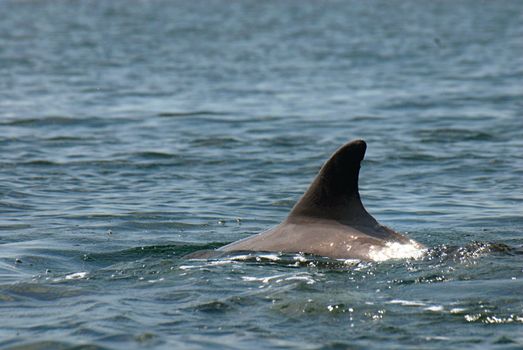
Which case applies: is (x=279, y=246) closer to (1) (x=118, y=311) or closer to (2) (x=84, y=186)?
(1) (x=118, y=311)

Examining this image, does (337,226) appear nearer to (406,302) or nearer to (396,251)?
(396,251)

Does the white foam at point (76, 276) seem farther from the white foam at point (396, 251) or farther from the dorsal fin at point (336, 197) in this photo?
the white foam at point (396, 251)

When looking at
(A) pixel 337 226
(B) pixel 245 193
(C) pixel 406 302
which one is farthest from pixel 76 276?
(B) pixel 245 193

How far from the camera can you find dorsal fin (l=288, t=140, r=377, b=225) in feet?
30.1

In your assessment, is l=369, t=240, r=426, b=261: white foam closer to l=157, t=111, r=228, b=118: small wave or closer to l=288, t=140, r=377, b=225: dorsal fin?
l=288, t=140, r=377, b=225: dorsal fin

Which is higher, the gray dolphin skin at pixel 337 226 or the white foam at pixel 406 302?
the gray dolphin skin at pixel 337 226

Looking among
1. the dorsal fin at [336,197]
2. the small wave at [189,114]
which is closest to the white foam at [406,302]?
the dorsal fin at [336,197]

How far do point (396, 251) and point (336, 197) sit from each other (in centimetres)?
63

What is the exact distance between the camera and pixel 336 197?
9289mm

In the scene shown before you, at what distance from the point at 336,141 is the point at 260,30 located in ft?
110

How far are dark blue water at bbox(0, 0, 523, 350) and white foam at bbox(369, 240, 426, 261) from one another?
0.10 metres

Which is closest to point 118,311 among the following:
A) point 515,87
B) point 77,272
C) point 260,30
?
point 77,272

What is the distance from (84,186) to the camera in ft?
46.4

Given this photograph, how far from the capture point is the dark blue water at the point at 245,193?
301 inches
